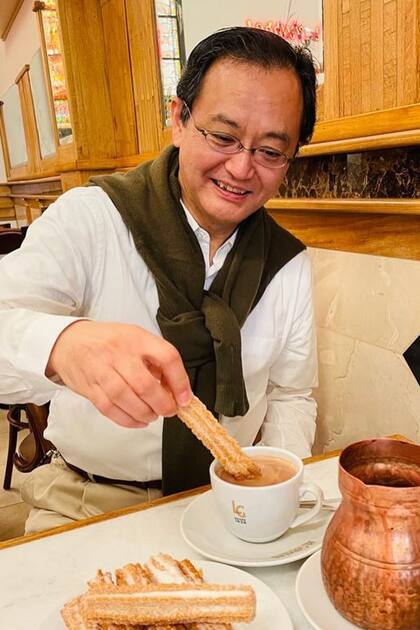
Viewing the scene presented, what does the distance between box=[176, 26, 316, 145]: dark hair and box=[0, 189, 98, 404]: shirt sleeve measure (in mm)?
343

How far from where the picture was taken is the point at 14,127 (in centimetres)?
657

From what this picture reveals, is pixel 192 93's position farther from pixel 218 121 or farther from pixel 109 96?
pixel 109 96

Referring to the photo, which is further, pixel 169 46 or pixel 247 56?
pixel 169 46

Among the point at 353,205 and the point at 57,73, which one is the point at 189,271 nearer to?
the point at 353,205

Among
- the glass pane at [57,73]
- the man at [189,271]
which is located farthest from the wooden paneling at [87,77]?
the man at [189,271]


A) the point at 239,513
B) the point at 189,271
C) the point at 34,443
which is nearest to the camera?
the point at 239,513

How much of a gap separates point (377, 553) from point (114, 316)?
2.69ft

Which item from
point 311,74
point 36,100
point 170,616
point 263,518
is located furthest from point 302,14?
point 36,100

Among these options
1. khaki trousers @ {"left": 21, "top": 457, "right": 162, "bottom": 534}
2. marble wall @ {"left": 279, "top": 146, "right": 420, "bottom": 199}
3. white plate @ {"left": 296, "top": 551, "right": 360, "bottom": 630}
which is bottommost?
khaki trousers @ {"left": 21, "top": 457, "right": 162, "bottom": 534}

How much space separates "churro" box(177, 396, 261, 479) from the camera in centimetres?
79

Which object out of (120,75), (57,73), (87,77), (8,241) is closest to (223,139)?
(120,75)

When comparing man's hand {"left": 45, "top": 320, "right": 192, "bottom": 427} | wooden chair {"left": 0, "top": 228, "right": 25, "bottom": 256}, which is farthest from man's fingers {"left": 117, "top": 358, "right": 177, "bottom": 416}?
wooden chair {"left": 0, "top": 228, "right": 25, "bottom": 256}

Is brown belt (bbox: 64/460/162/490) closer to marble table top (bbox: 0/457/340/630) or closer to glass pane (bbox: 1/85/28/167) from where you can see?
marble table top (bbox: 0/457/340/630)

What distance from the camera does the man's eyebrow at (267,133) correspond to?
3.63 ft
